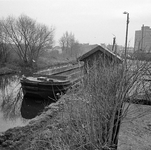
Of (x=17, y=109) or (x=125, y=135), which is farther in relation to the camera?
(x=17, y=109)

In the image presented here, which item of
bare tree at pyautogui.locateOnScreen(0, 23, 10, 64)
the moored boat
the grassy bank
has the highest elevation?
bare tree at pyautogui.locateOnScreen(0, 23, 10, 64)

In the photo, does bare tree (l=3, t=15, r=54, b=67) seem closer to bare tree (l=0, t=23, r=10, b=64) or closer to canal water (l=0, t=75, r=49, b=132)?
bare tree (l=0, t=23, r=10, b=64)

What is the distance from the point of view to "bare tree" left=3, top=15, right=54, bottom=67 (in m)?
29.5

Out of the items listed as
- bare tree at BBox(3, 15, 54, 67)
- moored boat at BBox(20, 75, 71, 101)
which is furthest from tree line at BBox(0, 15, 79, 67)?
moored boat at BBox(20, 75, 71, 101)

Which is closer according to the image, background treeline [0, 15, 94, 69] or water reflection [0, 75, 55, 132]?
water reflection [0, 75, 55, 132]

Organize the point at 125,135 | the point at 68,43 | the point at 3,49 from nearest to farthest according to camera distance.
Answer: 1. the point at 125,135
2. the point at 3,49
3. the point at 68,43

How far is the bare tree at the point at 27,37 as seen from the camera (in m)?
29.5

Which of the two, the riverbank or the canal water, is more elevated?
the riverbank

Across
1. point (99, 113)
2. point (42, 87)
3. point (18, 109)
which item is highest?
point (99, 113)

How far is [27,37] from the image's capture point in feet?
102

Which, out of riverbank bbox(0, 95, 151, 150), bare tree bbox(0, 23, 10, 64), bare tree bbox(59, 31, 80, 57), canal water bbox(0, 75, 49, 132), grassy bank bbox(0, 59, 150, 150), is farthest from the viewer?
bare tree bbox(59, 31, 80, 57)

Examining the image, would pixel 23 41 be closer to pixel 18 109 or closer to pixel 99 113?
pixel 18 109

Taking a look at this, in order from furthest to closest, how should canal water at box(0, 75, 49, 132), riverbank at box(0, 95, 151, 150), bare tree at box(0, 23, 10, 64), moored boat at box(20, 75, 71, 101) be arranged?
bare tree at box(0, 23, 10, 64), moored boat at box(20, 75, 71, 101), canal water at box(0, 75, 49, 132), riverbank at box(0, 95, 151, 150)

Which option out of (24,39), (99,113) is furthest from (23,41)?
Result: (99,113)
